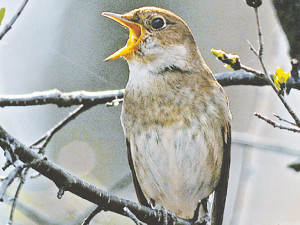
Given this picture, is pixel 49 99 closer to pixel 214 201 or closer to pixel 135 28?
pixel 135 28

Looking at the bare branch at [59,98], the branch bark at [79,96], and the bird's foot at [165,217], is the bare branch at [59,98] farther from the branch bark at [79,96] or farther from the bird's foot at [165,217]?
the bird's foot at [165,217]

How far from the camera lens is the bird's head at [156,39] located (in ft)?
13.9

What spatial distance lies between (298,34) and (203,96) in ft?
3.09

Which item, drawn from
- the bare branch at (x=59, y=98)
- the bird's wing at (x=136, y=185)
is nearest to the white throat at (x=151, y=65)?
the bare branch at (x=59, y=98)

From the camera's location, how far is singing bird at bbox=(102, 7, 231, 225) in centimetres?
404

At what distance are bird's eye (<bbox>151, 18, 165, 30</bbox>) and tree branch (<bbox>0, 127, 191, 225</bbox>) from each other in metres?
1.62

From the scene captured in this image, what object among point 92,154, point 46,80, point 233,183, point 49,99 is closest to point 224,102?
point 49,99

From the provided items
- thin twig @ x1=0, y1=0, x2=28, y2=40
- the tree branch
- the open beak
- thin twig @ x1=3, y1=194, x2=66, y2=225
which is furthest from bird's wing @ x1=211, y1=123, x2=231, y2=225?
thin twig @ x1=0, y1=0, x2=28, y2=40

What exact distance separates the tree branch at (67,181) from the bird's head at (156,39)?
1.32 m

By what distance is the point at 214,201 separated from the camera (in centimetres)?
459

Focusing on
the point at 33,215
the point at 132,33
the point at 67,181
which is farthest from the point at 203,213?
the point at 67,181

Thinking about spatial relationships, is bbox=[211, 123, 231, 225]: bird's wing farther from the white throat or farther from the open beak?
the open beak

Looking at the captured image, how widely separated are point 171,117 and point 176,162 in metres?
0.35

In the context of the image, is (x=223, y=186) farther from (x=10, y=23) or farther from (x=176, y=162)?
(x=10, y=23)
